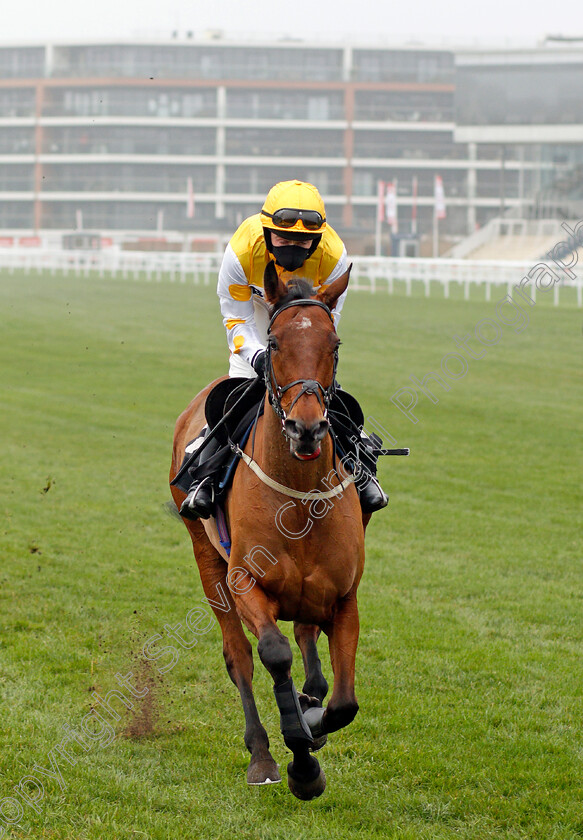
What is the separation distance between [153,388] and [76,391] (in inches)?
52.6

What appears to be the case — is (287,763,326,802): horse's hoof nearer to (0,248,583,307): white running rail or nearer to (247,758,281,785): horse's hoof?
(247,758,281,785): horse's hoof

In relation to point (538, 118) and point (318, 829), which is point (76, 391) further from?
point (538, 118)

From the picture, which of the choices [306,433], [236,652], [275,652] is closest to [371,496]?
[236,652]

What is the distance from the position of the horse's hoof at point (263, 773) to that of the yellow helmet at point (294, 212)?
2.31m

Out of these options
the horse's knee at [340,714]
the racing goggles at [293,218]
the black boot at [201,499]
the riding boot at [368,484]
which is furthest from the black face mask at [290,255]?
the horse's knee at [340,714]

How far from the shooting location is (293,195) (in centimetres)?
461

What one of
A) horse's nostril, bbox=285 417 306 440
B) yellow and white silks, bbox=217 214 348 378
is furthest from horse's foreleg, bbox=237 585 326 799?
yellow and white silks, bbox=217 214 348 378

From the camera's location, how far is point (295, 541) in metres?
4.14

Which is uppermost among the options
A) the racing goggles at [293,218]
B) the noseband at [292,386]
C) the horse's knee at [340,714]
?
the racing goggles at [293,218]

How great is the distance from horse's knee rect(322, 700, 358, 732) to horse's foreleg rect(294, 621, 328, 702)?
0.63 meters

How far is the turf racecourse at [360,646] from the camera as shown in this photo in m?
4.38

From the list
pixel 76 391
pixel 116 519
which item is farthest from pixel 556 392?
pixel 116 519

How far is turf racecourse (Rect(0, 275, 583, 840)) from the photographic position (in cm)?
438

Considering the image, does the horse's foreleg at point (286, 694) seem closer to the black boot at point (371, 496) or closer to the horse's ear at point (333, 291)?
the black boot at point (371, 496)
